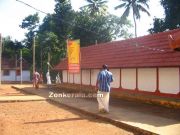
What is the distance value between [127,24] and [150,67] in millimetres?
40030

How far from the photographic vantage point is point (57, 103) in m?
18.7

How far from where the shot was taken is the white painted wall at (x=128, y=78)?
19.4m

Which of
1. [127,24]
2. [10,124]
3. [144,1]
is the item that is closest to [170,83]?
[10,124]

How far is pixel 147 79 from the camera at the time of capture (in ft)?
58.8

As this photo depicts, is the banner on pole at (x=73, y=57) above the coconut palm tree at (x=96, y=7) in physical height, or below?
below

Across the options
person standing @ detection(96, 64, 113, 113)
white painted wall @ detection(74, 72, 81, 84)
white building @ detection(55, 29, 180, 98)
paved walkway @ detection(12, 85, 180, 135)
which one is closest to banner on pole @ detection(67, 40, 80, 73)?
white building @ detection(55, 29, 180, 98)

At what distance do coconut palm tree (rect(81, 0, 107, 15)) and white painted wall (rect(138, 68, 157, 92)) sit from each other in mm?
38693

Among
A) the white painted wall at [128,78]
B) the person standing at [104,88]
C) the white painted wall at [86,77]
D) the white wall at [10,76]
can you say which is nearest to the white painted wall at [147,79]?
the white painted wall at [128,78]

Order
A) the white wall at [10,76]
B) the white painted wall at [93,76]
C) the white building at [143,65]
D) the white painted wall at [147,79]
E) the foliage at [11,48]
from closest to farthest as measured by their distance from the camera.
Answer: the white building at [143,65] < the white painted wall at [147,79] < the white painted wall at [93,76] < the white wall at [10,76] < the foliage at [11,48]

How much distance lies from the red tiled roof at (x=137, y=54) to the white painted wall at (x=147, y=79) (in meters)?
0.49

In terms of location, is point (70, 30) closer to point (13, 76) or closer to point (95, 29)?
point (95, 29)

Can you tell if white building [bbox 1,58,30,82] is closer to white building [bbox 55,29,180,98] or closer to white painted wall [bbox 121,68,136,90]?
white building [bbox 55,29,180,98]

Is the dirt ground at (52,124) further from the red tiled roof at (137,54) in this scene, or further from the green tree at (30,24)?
the green tree at (30,24)

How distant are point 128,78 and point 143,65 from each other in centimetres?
257
